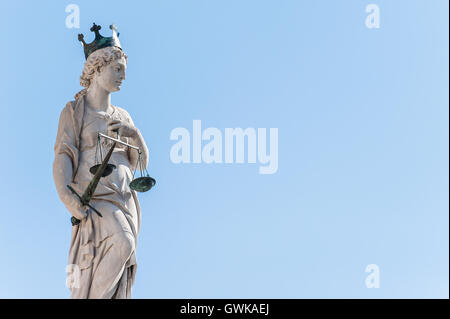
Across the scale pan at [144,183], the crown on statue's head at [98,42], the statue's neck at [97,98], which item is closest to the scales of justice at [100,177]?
the scale pan at [144,183]

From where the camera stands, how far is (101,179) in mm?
16609

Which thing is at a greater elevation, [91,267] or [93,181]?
[93,181]

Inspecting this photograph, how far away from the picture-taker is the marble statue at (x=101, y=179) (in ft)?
52.7

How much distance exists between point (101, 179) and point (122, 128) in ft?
3.02

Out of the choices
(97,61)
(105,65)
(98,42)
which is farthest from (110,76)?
(98,42)

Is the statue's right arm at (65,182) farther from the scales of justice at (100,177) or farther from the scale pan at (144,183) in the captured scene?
the scale pan at (144,183)

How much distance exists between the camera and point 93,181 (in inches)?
630

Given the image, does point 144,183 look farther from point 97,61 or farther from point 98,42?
point 98,42

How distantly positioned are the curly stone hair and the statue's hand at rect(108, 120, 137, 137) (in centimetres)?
96

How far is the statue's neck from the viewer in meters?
17.2

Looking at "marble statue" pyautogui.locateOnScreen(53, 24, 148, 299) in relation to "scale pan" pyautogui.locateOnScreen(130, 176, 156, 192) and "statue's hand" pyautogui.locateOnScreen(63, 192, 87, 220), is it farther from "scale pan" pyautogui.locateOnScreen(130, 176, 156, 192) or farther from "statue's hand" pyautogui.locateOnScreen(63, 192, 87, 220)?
"scale pan" pyautogui.locateOnScreen(130, 176, 156, 192)
